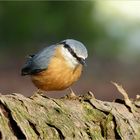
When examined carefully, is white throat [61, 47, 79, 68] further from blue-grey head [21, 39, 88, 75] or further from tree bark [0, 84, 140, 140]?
tree bark [0, 84, 140, 140]

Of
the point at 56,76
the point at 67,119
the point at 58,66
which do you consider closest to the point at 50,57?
the point at 58,66

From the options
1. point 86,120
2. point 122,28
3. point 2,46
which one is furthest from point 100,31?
point 86,120

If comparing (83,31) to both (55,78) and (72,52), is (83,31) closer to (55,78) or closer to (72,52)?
(72,52)

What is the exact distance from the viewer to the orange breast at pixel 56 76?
199 inches

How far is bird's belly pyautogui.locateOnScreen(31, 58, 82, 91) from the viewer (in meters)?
5.05


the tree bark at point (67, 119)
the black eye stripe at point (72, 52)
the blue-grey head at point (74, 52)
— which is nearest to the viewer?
the tree bark at point (67, 119)

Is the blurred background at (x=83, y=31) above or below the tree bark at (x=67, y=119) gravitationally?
below

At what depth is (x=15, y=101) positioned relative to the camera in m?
3.45

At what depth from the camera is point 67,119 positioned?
11.5 feet

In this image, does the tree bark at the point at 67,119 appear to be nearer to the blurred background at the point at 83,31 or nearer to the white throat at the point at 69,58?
the white throat at the point at 69,58

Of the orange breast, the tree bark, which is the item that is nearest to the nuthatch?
the orange breast

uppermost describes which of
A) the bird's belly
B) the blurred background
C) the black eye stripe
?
the black eye stripe

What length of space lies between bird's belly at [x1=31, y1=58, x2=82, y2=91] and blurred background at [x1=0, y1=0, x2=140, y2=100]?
5.26 m

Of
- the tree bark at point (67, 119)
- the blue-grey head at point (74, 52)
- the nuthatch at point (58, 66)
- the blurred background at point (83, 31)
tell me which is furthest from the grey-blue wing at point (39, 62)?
the blurred background at point (83, 31)
